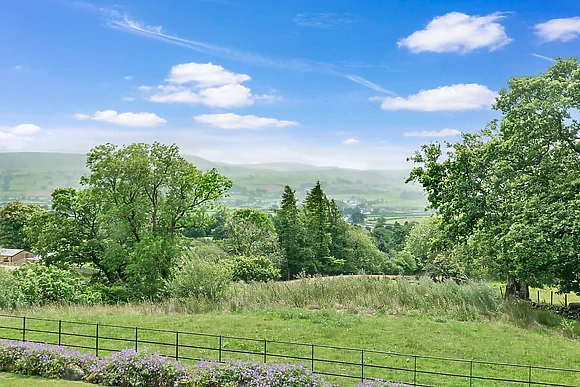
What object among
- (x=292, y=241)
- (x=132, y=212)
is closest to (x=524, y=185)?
(x=132, y=212)

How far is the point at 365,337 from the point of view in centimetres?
1465

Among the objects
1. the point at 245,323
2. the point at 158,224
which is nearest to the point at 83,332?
the point at 245,323

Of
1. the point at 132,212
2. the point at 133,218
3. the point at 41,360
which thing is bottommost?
the point at 41,360

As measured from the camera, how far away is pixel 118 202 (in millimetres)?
27297

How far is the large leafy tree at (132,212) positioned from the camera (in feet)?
86.9

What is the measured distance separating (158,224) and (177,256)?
2.52 metres

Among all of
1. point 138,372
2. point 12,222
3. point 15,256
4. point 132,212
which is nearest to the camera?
point 138,372

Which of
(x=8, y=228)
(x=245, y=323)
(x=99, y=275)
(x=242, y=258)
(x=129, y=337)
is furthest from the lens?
(x=8, y=228)

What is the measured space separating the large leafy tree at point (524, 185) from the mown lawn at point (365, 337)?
9.94 feet

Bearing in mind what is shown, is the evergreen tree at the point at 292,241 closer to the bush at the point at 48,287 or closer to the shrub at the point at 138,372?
the bush at the point at 48,287

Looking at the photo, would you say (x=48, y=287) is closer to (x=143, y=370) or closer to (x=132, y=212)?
(x=132, y=212)

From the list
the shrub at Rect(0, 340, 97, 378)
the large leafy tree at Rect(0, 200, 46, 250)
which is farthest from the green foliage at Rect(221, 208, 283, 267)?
the shrub at Rect(0, 340, 97, 378)

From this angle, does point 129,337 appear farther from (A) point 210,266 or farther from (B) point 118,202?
(B) point 118,202

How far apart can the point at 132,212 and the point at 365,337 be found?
687 inches
